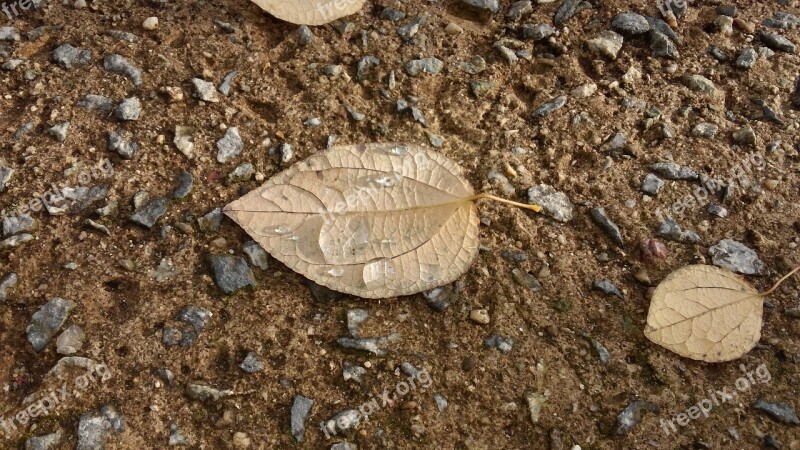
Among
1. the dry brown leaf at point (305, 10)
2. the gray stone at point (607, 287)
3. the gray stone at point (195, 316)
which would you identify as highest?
the dry brown leaf at point (305, 10)

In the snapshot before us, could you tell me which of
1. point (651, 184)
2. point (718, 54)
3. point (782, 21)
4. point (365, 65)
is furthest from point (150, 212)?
point (782, 21)

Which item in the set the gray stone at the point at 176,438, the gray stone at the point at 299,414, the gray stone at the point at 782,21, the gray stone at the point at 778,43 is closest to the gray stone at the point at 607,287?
the gray stone at the point at 299,414

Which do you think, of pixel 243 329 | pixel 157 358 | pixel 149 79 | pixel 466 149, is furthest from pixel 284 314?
pixel 149 79

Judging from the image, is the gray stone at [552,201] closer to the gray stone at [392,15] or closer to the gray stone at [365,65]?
the gray stone at [365,65]

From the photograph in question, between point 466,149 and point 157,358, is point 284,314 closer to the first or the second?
point 157,358

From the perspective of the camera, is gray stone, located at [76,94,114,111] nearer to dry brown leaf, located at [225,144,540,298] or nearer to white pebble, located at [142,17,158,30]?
white pebble, located at [142,17,158,30]

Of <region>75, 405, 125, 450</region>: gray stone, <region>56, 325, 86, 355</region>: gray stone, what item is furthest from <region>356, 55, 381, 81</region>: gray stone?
<region>75, 405, 125, 450</region>: gray stone

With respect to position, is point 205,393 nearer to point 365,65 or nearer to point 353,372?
point 353,372
